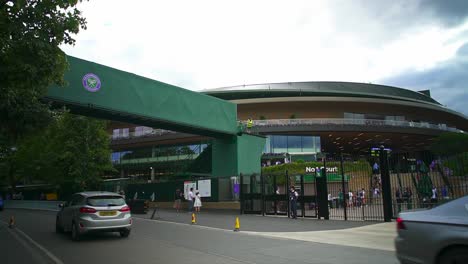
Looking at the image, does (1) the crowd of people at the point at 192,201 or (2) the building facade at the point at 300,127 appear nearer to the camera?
(1) the crowd of people at the point at 192,201

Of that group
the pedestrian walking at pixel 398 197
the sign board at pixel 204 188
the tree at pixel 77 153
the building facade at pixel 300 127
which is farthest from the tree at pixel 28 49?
the building facade at pixel 300 127

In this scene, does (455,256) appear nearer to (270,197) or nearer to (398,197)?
(398,197)

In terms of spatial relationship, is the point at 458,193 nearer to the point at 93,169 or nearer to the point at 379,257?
the point at 379,257

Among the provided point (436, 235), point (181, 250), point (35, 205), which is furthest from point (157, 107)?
point (35, 205)

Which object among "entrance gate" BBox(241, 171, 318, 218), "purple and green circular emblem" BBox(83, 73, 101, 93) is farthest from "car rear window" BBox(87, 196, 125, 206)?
"entrance gate" BBox(241, 171, 318, 218)

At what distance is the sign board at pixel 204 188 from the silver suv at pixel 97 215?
48.3 feet

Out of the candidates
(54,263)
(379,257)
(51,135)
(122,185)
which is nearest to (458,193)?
(379,257)

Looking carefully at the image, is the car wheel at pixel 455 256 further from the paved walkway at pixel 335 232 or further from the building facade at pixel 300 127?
the building facade at pixel 300 127

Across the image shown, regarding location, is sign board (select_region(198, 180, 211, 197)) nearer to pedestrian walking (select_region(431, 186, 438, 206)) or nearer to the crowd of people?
the crowd of people

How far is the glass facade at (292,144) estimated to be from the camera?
57281 mm

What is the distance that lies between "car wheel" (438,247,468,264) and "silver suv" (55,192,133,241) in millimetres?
10091

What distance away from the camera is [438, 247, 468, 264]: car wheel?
528 cm

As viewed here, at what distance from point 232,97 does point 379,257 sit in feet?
191

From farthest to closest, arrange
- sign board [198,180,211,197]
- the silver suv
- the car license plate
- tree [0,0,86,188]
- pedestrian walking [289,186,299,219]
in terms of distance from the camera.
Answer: sign board [198,180,211,197]
pedestrian walking [289,186,299,219]
the car license plate
the silver suv
tree [0,0,86,188]
